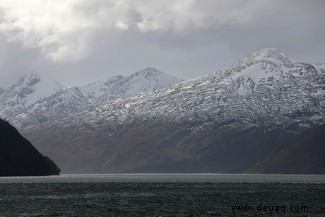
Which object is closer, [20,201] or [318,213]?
[318,213]

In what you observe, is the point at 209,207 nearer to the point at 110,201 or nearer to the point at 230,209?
the point at 230,209

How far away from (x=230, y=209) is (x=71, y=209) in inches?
1207

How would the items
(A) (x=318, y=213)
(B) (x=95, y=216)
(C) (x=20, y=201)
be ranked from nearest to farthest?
(B) (x=95, y=216) → (A) (x=318, y=213) → (C) (x=20, y=201)

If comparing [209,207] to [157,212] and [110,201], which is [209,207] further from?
[110,201]

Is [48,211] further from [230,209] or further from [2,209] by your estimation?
[230,209]

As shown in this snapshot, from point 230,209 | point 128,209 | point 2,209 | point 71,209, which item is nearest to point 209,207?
point 230,209

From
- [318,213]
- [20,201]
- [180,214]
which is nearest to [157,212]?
[180,214]

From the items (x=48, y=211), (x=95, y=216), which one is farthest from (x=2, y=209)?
(x=95, y=216)

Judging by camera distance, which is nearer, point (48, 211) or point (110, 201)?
point (48, 211)

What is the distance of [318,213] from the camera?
12006 centimetres

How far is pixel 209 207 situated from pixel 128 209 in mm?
17225

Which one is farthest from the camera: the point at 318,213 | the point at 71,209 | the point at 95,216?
the point at 71,209

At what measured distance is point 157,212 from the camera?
119 meters

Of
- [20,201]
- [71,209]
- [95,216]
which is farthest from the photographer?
[20,201]
